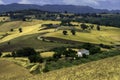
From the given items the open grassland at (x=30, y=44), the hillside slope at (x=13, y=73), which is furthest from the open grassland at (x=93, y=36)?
the hillside slope at (x=13, y=73)

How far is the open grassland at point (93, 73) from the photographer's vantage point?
2358 cm

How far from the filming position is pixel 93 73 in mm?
24422

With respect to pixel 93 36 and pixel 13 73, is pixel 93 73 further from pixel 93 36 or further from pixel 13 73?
pixel 93 36

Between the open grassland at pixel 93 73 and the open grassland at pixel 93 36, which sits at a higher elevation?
the open grassland at pixel 93 73

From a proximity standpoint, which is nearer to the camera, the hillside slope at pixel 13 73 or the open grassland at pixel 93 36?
the hillside slope at pixel 13 73

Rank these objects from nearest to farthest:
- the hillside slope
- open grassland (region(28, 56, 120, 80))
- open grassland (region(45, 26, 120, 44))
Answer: open grassland (region(28, 56, 120, 80)) → the hillside slope → open grassland (region(45, 26, 120, 44))

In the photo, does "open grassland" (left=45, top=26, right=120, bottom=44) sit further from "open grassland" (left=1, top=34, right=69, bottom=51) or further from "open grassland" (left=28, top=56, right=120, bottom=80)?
"open grassland" (left=28, top=56, right=120, bottom=80)

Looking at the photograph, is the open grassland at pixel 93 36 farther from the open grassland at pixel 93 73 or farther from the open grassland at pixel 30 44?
the open grassland at pixel 93 73

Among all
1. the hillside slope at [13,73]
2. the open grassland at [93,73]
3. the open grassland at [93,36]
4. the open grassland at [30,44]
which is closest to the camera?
the open grassland at [93,73]

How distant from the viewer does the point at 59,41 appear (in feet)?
519

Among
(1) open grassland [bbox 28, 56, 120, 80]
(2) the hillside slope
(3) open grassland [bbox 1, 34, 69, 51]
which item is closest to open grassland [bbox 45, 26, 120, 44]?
(3) open grassland [bbox 1, 34, 69, 51]

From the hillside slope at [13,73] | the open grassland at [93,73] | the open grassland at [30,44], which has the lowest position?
the open grassland at [30,44]

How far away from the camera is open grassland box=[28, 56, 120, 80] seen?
77.4 ft

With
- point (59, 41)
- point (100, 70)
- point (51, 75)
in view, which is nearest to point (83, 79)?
point (100, 70)
